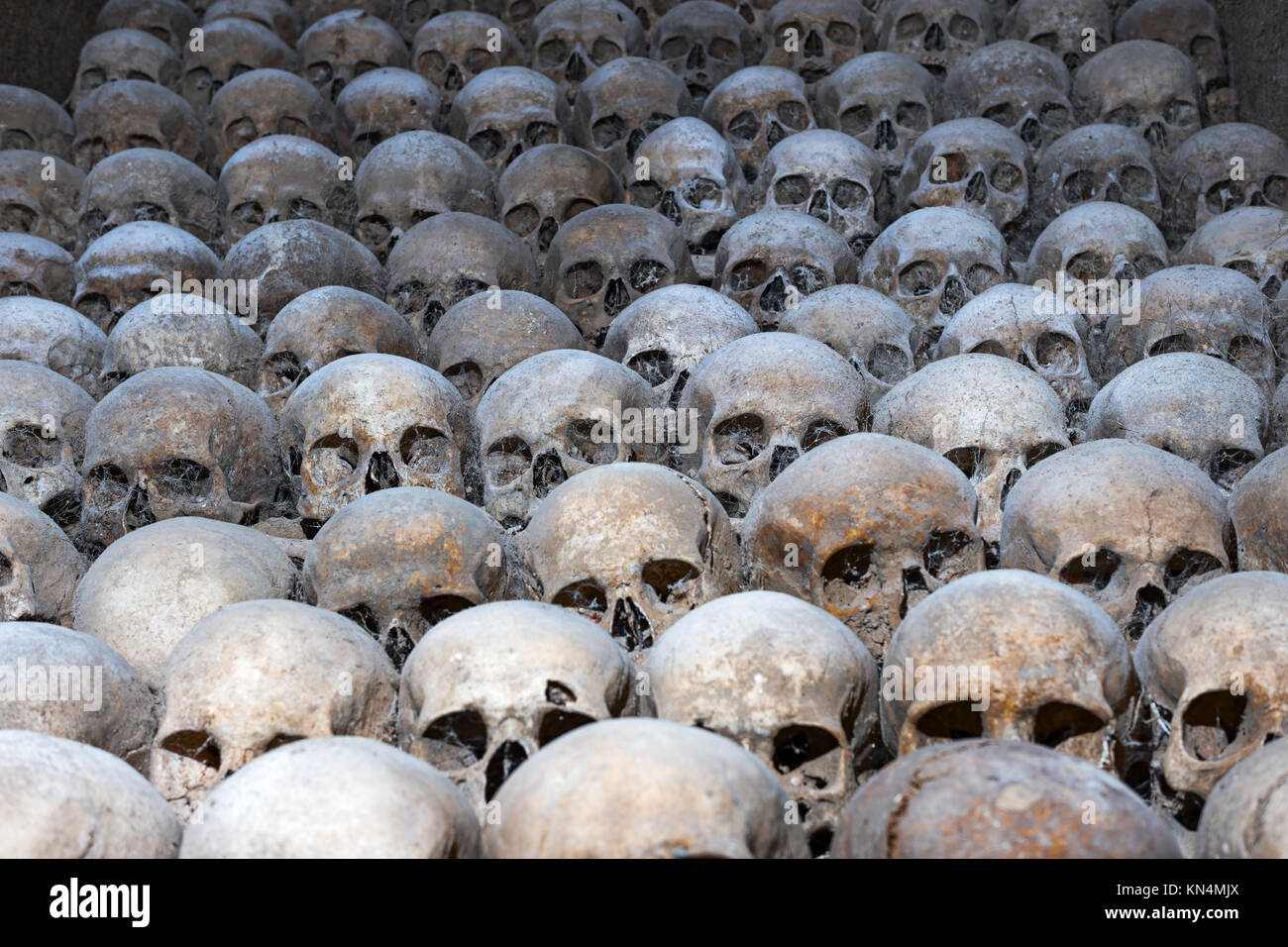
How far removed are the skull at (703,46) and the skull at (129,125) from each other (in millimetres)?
2676

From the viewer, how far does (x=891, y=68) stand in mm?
7891

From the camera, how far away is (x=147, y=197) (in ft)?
24.0

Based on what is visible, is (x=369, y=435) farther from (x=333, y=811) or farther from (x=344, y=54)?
(x=344, y=54)

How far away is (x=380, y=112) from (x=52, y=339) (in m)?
2.59

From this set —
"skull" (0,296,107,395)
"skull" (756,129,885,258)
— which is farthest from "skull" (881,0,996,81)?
"skull" (0,296,107,395)

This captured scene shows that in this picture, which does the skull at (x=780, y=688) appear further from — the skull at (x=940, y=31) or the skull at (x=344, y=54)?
the skull at (x=344, y=54)

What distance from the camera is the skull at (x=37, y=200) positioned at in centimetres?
739

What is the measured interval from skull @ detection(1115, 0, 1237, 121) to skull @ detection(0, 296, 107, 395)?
567 cm

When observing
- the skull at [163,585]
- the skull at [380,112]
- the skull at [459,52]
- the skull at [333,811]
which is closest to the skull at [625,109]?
the skull at [380,112]

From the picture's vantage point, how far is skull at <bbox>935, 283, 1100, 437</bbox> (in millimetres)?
5957

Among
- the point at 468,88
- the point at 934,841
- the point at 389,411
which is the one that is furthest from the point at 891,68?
the point at 934,841

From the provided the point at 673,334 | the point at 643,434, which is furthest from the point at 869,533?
the point at 673,334
